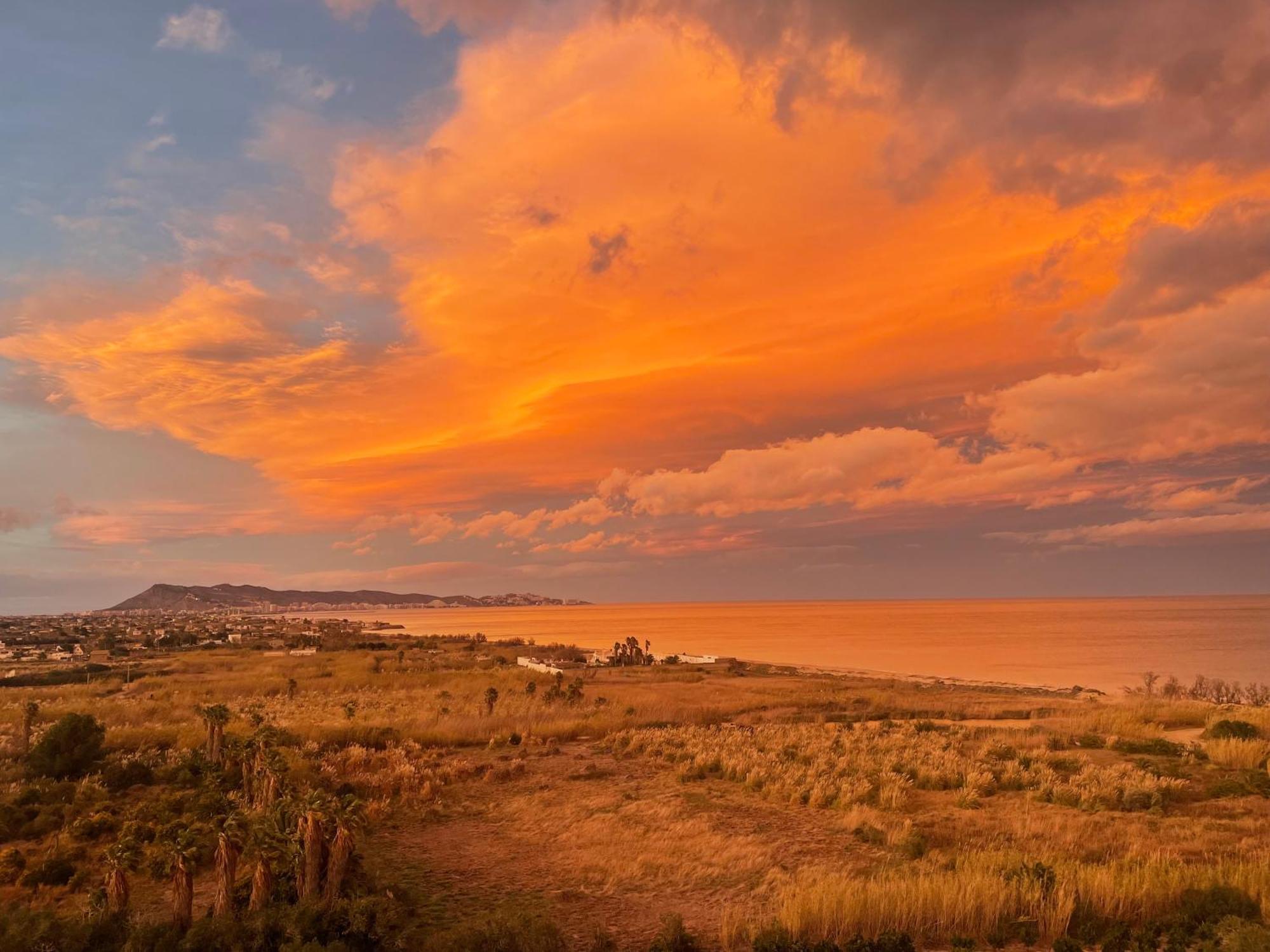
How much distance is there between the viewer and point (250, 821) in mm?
16469

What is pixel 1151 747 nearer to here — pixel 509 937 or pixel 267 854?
pixel 509 937

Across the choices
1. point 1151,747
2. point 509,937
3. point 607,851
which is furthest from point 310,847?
point 1151,747

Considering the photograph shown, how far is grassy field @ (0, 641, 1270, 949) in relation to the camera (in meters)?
13.3

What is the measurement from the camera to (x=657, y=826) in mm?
20531

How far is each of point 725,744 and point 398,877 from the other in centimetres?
1677

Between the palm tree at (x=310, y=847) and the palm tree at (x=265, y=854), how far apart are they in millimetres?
297

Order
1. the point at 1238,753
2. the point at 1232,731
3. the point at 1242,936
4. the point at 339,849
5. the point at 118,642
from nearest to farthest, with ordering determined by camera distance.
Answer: the point at 1242,936, the point at 339,849, the point at 1238,753, the point at 1232,731, the point at 118,642

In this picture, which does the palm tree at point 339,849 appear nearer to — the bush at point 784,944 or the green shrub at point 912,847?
the bush at point 784,944

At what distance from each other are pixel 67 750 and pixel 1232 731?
4495 cm

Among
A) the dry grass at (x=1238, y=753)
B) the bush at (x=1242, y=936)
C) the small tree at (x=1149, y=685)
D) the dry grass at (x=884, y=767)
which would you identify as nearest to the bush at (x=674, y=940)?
the bush at (x=1242, y=936)

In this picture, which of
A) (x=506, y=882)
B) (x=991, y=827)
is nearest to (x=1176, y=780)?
(x=991, y=827)

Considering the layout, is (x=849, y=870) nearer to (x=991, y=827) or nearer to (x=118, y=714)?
(x=991, y=827)

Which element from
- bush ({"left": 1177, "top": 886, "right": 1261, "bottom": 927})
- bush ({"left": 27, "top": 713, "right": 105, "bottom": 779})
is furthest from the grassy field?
bush ({"left": 27, "top": 713, "right": 105, "bottom": 779})

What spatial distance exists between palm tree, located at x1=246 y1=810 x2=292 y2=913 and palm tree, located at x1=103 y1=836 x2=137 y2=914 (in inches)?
83.0
